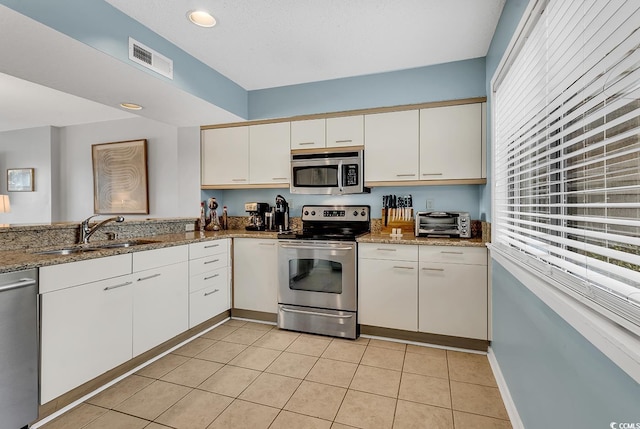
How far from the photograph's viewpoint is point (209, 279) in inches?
120

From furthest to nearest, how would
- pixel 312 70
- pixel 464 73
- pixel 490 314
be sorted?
1. pixel 312 70
2. pixel 464 73
3. pixel 490 314

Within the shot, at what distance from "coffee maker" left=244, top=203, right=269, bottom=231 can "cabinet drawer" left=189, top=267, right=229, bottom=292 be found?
1.94 ft

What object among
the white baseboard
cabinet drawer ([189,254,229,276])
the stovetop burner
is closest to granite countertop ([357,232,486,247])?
the stovetop burner

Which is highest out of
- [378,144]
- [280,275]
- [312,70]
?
[312,70]

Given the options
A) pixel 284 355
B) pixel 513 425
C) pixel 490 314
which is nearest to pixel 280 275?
pixel 284 355

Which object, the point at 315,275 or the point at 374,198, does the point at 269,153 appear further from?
the point at 315,275

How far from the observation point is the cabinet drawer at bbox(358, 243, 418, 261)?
2717mm

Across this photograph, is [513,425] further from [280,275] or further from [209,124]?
[209,124]

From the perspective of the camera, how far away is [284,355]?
2.57 m

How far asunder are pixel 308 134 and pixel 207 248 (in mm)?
1507

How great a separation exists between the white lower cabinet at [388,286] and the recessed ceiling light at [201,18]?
→ 2.05 m

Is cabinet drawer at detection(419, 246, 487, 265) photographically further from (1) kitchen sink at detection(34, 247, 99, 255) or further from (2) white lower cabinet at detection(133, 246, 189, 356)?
(1) kitchen sink at detection(34, 247, 99, 255)

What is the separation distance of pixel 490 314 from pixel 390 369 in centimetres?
90

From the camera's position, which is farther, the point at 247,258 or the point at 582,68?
the point at 247,258
